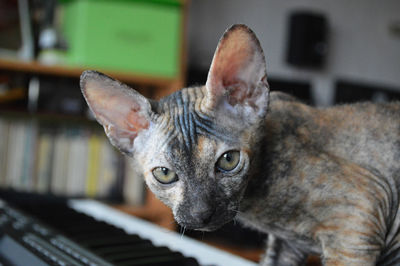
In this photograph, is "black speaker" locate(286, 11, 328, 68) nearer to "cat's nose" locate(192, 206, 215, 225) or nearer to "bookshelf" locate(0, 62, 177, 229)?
"bookshelf" locate(0, 62, 177, 229)

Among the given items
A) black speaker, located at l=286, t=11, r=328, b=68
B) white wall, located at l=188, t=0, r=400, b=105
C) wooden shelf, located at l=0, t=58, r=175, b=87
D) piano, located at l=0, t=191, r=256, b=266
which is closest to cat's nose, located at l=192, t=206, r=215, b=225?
piano, located at l=0, t=191, r=256, b=266

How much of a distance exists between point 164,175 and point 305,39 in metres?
2.51

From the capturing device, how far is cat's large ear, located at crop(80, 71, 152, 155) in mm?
535

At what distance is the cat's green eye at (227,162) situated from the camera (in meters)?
0.54

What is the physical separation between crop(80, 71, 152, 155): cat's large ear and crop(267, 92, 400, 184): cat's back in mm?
186

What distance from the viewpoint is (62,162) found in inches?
93.4

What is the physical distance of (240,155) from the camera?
55 cm

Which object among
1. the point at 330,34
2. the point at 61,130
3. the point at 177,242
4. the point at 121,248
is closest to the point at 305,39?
the point at 330,34

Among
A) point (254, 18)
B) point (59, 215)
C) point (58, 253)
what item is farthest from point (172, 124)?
point (254, 18)

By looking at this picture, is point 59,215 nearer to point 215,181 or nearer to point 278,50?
point 215,181

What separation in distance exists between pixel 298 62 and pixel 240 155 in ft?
8.14

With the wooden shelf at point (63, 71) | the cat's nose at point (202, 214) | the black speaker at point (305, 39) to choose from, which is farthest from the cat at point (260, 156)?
the black speaker at point (305, 39)

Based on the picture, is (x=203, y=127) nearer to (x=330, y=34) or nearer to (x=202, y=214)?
(x=202, y=214)

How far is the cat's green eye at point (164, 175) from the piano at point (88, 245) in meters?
0.18
